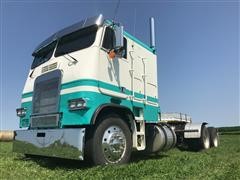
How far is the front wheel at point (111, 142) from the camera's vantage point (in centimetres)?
605

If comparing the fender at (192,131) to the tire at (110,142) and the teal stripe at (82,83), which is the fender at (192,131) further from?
the teal stripe at (82,83)

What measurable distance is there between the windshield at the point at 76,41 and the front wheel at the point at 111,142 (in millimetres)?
1751

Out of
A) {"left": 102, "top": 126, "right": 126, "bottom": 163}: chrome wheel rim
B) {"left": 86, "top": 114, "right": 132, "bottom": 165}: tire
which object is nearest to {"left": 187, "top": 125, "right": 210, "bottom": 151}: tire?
{"left": 86, "top": 114, "right": 132, "bottom": 165}: tire

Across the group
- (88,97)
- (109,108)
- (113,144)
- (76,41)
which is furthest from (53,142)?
(76,41)

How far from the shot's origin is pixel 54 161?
295 inches

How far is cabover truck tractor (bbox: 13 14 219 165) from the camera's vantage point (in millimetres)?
6109

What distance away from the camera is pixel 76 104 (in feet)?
20.3

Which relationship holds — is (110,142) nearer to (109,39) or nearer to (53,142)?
(53,142)

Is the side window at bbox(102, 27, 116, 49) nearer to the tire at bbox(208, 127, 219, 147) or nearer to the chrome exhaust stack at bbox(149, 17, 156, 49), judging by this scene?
the chrome exhaust stack at bbox(149, 17, 156, 49)

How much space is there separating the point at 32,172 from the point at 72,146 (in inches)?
36.0

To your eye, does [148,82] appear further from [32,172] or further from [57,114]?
[32,172]

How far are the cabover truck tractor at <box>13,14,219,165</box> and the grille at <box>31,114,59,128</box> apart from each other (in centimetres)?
1

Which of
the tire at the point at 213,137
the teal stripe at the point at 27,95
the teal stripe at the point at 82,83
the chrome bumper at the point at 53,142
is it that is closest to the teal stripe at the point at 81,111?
the teal stripe at the point at 82,83

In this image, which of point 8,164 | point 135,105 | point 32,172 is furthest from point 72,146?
point 135,105
